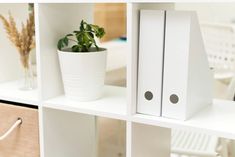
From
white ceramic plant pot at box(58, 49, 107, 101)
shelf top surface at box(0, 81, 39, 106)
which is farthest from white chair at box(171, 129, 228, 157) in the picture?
shelf top surface at box(0, 81, 39, 106)

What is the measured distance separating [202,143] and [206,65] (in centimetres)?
70

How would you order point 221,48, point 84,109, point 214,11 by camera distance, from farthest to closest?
point 214,11 < point 221,48 < point 84,109

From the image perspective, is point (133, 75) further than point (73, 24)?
No

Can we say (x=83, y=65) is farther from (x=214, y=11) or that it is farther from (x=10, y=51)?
(x=214, y=11)

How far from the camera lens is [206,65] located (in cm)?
99

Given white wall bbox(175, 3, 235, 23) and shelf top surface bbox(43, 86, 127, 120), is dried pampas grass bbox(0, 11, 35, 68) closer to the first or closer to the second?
shelf top surface bbox(43, 86, 127, 120)

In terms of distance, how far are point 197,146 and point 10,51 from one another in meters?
0.89

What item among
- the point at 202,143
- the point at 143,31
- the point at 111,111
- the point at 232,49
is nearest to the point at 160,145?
the point at 111,111

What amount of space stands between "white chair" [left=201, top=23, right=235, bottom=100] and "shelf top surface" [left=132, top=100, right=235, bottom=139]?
1.21 m

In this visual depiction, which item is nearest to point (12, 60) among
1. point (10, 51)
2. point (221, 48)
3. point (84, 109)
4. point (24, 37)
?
point (10, 51)

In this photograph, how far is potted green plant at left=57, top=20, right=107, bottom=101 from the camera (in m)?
1.04

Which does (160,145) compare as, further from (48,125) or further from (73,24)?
(73,24)

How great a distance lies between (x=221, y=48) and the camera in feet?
7.30

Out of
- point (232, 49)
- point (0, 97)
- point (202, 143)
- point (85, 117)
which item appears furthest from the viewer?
point (232, 49)
